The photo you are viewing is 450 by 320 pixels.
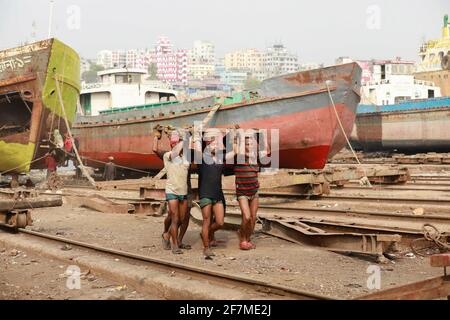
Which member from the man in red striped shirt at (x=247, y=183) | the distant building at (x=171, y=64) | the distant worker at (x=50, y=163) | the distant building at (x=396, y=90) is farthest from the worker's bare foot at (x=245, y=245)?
the distant building at (x=171, y=64)

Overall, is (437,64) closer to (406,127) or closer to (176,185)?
(406,127)

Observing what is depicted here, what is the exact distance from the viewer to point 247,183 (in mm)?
6848

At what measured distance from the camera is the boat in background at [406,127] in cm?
2466

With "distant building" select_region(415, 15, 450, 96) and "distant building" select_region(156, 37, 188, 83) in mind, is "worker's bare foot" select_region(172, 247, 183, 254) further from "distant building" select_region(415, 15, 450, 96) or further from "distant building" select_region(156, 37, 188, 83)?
"distant building" select_region(156, 37, 188, 83)

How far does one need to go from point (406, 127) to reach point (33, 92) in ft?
58.6

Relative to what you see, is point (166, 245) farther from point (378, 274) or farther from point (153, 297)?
point (378, 274)

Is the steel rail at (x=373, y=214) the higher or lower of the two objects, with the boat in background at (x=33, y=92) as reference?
lower

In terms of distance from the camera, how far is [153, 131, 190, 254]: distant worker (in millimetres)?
6719

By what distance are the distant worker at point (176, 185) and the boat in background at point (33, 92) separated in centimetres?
1144

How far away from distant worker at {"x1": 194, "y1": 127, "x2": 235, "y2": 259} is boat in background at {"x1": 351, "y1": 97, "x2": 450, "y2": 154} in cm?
2048

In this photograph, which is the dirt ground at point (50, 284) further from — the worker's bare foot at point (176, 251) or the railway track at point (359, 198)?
the railway track at point (359, 198)

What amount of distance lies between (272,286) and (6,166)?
1482 centimetres

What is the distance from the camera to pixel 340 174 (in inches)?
463
